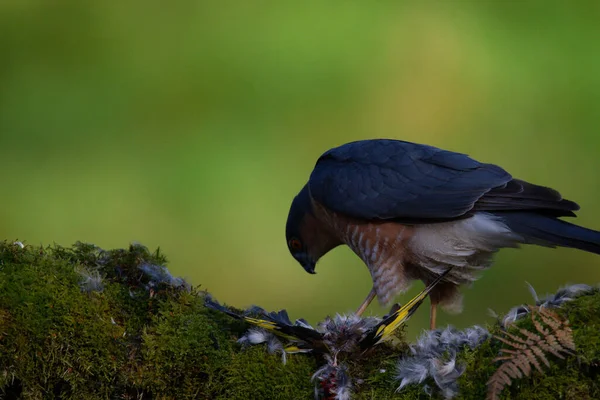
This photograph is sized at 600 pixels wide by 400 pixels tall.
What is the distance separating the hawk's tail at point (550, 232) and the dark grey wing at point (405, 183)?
0.30ft

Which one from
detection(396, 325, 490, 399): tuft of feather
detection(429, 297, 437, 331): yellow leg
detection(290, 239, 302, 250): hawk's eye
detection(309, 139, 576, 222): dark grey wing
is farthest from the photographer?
detection(290, 239, 302, 250): hawk's eye

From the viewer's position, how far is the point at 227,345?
3.01m

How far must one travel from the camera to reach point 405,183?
188 inches

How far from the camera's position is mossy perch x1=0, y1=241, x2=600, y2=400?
111 inches

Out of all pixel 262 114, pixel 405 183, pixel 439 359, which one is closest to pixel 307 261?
pixel 405 183

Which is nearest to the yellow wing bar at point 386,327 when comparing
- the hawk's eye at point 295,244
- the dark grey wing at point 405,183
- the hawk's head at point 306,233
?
the dark grey wing at point 405,183

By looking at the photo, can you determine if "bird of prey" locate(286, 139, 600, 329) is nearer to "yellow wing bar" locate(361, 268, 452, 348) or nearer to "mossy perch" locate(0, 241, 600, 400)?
"yellow wing bar" locate(361, 268, 452, 348)

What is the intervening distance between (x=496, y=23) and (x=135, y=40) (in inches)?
158

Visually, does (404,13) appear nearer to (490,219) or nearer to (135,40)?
(135,40)

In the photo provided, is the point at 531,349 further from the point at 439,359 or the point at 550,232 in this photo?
the point at 550,232

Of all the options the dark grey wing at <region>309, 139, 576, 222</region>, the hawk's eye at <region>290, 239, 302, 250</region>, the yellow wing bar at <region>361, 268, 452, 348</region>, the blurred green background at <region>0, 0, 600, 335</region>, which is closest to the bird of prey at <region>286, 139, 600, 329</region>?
the dark grey wing at <region>309, 139, 576, 222</region>

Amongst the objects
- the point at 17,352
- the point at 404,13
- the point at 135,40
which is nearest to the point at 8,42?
the point at 135,40

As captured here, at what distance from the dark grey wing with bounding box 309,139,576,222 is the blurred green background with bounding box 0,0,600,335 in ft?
8.93

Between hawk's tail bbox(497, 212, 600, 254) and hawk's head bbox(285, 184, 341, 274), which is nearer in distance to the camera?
hawk's tail bbox(497, 212, 600, 254)
